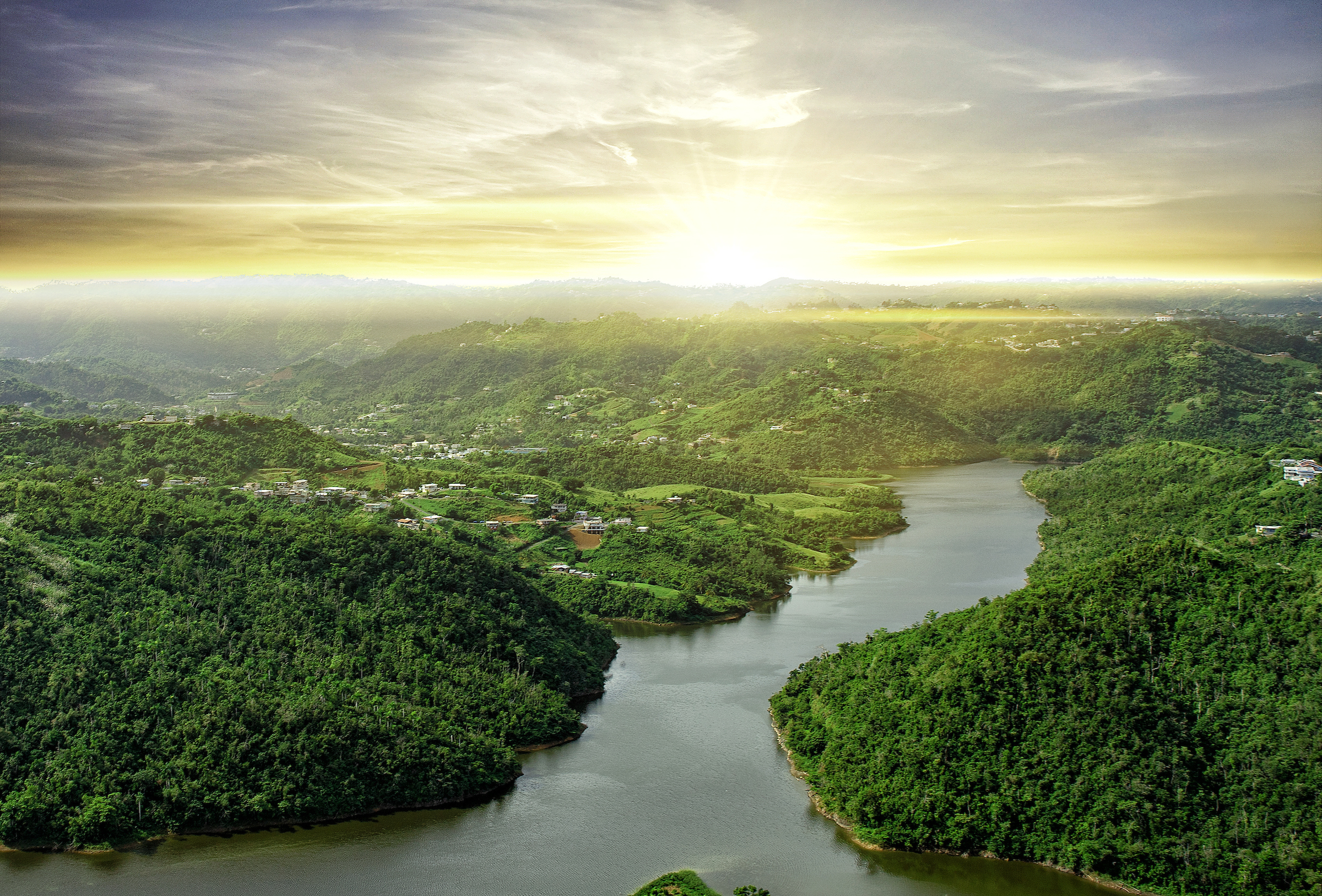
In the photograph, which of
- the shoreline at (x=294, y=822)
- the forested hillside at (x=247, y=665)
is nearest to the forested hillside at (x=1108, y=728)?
the shoreline at (x=294, y=822)

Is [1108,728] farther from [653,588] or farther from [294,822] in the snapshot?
[653,588]

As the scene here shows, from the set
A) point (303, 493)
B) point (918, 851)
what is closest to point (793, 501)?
point (303, 493)

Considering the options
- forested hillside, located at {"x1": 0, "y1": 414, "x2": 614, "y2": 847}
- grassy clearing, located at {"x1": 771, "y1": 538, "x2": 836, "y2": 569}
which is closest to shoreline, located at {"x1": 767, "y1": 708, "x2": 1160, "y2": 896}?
forested hillside, located at {"x1": 0, "y1": 414, "x2": 614, "y2": 847}

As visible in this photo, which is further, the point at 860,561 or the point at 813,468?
the point at 813,468

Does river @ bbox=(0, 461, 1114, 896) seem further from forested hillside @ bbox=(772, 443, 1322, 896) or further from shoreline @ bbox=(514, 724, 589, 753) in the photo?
forested hillside @ bbox=(772, 443, 1322, 896)

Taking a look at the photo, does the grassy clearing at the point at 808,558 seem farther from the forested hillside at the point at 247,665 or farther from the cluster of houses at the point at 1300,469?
the cluster of houses at the point at 1300,469

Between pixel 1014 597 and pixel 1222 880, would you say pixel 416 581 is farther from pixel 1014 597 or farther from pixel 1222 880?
pixel 1222 880

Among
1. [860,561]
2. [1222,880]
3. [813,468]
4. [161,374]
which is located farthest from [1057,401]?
[161,374]

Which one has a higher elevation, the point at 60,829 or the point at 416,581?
the point at 416,581
